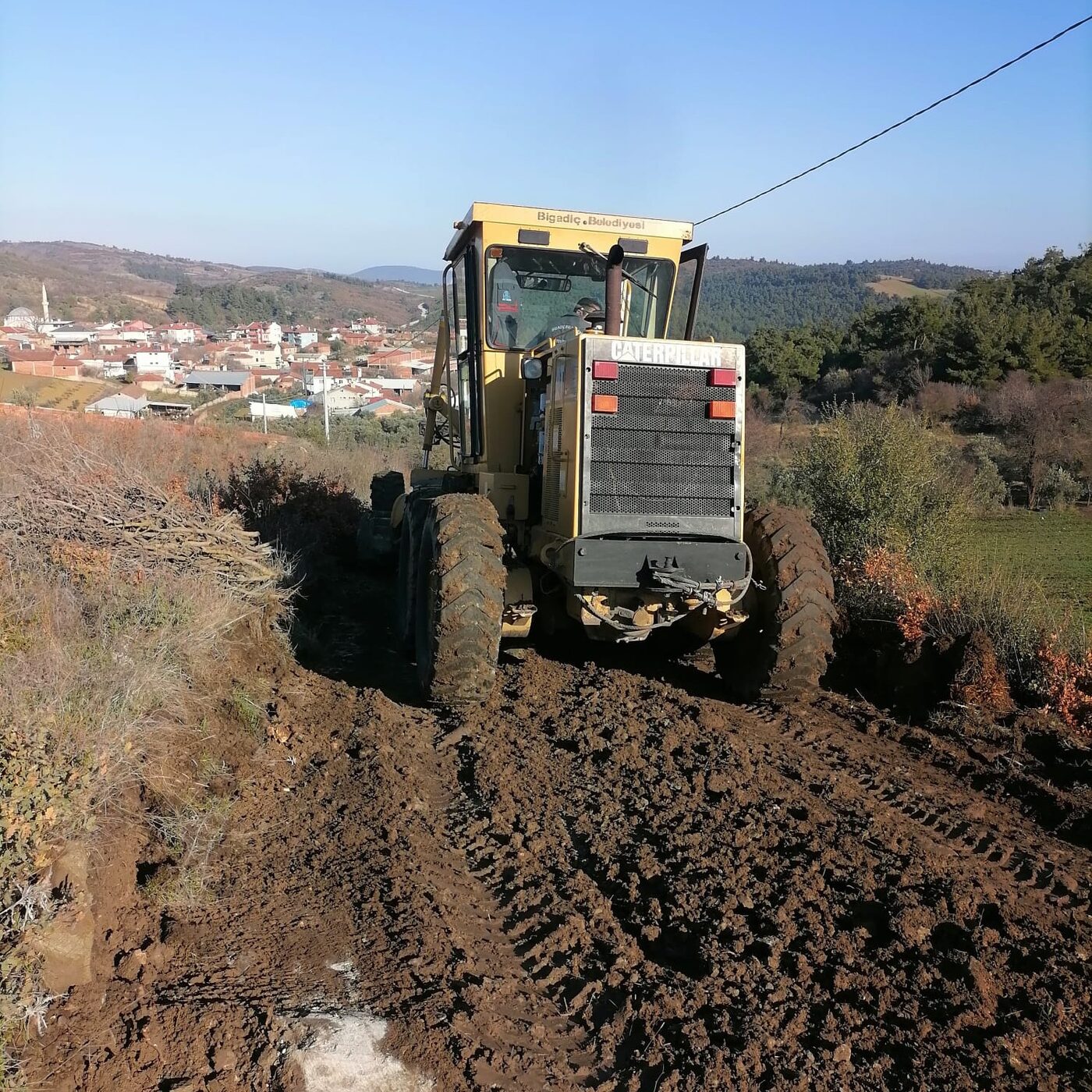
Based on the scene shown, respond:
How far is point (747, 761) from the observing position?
568 cm

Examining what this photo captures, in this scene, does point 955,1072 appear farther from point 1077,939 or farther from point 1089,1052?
point 1077,939

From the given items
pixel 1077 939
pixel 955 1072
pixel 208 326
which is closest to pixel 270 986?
pixel 955 1072

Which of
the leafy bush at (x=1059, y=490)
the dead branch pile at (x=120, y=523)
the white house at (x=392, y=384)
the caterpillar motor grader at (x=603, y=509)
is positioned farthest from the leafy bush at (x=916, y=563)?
the white house at (x=392, y=384)

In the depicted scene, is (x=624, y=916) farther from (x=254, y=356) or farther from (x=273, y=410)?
(x=254, y=356)

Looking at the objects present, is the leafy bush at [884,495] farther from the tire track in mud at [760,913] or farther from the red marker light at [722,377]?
the tire track in mud at [760,913]

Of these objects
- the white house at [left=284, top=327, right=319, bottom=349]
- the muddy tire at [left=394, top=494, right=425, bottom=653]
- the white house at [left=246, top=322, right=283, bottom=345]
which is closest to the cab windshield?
the muddy tire at [left=394, top=494, right=425, bottom=653]

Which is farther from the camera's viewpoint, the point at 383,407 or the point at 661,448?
the point at 383,407

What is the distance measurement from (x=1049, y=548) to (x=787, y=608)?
27.3 feet

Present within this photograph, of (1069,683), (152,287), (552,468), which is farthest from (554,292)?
(152,287)

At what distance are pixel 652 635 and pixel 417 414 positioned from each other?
3080 centimetres

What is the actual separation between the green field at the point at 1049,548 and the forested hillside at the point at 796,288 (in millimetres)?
38699

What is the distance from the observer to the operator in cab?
7520 mm

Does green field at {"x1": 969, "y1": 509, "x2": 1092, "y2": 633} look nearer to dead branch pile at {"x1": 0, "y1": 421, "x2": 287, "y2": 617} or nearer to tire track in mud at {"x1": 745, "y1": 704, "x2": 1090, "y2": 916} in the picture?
tire track in mud at {"x1": 745, "y1": 704, "x2": 1090, "y2": 916}

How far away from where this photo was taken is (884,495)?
32.9ft
